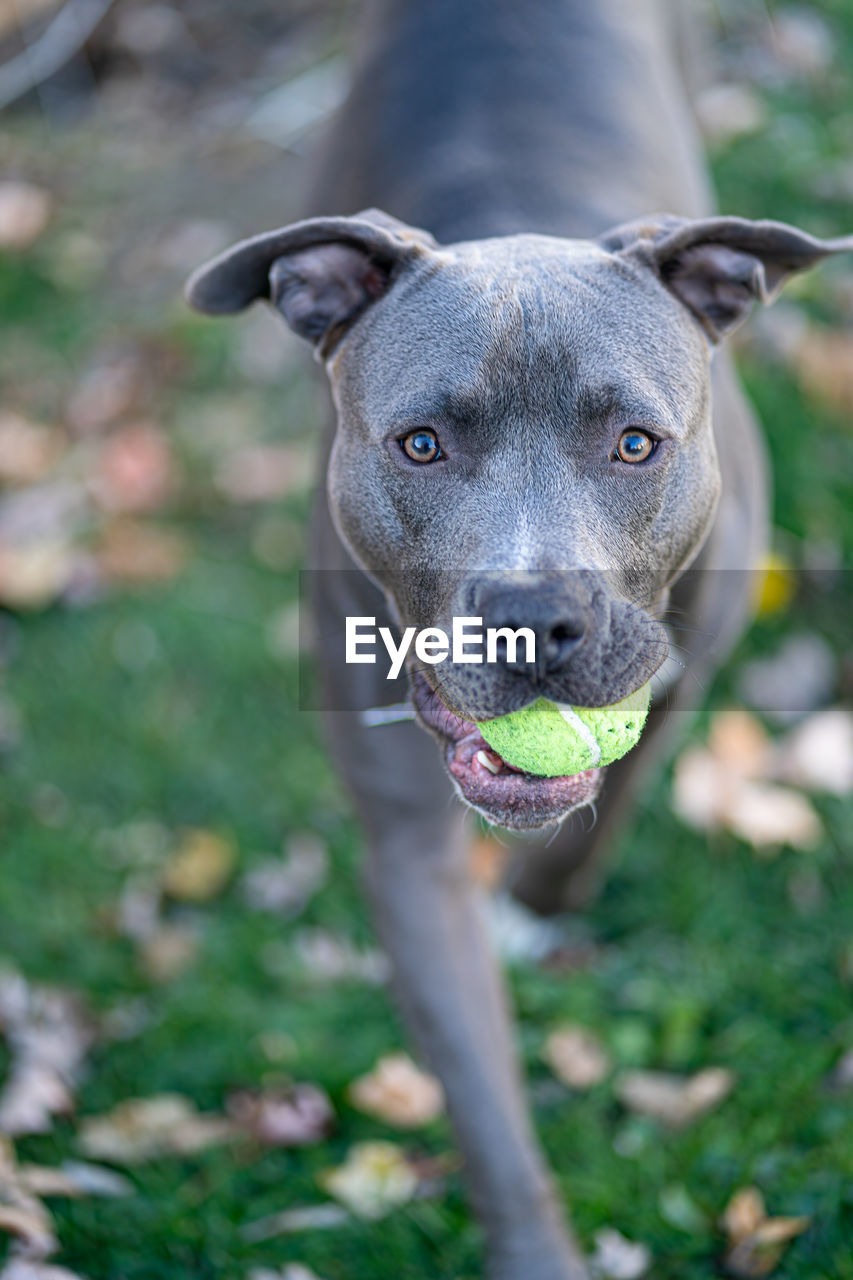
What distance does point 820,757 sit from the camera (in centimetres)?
381

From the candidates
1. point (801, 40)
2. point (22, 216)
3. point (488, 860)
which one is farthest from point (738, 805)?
point (22, 216)

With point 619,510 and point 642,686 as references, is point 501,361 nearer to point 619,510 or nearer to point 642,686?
point 619,510

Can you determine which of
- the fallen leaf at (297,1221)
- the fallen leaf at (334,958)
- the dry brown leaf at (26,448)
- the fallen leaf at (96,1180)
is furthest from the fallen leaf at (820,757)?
the dry brown leaf at (26,448)

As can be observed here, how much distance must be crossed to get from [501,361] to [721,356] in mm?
1002

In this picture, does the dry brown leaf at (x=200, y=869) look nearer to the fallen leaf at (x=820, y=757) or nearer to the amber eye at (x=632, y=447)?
the fallen leaf at (x=820, y=757)

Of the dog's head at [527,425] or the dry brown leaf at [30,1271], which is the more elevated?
the dog's head at [527,425]

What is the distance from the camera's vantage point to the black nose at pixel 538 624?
7.16 ft

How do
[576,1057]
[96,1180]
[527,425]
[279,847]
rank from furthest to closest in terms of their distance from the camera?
1. [279,847]
2. [576,1057]
3. [96,1180]
4. [527,425]

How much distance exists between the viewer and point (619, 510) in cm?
243

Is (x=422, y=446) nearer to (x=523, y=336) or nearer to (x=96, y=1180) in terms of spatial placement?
(x=523, y=336)

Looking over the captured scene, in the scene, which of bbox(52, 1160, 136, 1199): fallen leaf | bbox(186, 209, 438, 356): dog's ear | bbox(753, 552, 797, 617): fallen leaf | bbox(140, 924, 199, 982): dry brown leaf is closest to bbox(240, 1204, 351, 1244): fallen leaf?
bbox(52, 1160, 136, 1199): fallen leaf

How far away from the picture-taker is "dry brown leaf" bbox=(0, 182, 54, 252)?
19.8 feet

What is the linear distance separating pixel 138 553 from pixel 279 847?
144 centimetres

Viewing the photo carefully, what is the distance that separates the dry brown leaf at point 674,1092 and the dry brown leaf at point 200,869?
1.33 meters
